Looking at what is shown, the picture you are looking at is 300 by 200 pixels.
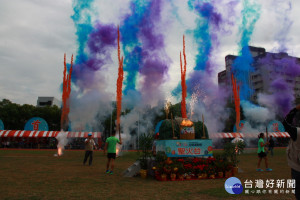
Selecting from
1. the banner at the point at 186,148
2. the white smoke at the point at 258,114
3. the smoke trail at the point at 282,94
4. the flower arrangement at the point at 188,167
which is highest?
the smoke trail at the point at 282,94

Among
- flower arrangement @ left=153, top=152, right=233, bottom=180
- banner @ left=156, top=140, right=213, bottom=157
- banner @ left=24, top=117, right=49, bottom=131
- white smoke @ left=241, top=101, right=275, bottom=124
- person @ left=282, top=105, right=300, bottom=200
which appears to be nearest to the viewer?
person @ left=282, top=105, right=300, bottom=200

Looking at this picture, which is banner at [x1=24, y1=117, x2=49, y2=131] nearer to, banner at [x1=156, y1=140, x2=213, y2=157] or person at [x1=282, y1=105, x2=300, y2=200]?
banner at [x1=156, y1=140, x2=213, y2=157]

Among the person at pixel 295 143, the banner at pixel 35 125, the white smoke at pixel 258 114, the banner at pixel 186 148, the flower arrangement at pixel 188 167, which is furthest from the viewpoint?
the white smoke at pixel 258 114

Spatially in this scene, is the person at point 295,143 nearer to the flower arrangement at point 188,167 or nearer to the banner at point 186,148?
the flower arrangement at point 188,167

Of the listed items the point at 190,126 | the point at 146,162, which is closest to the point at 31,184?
the point at 146,162

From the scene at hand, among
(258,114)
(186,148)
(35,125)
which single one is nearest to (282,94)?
(258,114)

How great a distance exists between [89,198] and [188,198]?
2686 mm

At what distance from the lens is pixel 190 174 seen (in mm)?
10406

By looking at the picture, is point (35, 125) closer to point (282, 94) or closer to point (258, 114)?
point (258, 114)

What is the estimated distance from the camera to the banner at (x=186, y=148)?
11312mm

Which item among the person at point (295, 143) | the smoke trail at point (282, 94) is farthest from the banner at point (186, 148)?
the smoke trail at point (282, 94)

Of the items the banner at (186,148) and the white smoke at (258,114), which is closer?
the banner at (186,148)

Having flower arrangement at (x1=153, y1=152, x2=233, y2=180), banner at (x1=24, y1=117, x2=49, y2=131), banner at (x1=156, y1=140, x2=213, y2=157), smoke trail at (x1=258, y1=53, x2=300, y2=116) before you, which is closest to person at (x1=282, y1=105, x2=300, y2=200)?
flower arrangement at (x1=153, y1=152, x2=233, y2=180)

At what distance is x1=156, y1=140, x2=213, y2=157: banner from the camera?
1131 cm
